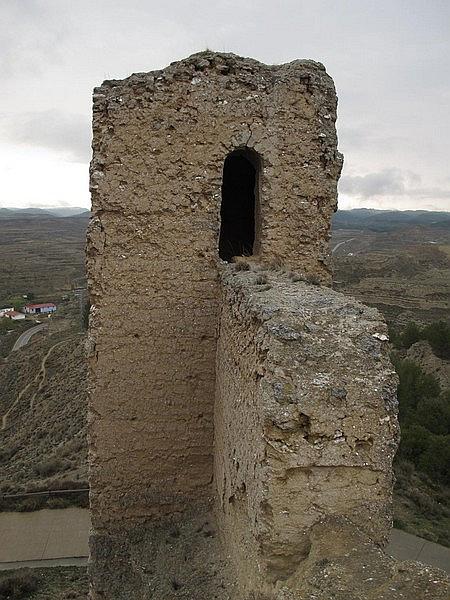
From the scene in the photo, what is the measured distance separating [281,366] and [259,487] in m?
0.85

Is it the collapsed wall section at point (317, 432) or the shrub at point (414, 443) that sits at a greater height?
the collapsed wall section at point (317, 432)

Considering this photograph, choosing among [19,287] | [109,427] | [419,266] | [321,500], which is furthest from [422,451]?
[19,287]

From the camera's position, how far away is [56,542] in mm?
12398

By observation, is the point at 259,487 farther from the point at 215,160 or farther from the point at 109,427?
the point at 215,160

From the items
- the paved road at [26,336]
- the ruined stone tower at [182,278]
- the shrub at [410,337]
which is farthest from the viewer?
the paved road at [26,336]

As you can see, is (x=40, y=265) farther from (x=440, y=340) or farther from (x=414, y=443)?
(x=414, y=443)

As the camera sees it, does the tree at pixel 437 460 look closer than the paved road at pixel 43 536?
No

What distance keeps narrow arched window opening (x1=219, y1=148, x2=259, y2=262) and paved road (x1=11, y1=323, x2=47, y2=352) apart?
39.7 m

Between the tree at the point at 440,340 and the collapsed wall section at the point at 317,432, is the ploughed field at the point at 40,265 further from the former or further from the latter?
the collapsed wall section at the point at 317,432

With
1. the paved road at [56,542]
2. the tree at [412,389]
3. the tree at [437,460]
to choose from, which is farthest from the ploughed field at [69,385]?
the tree at [412,389]

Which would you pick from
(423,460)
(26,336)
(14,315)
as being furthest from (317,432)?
(14,315)

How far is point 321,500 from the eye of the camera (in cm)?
347

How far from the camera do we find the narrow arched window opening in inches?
302

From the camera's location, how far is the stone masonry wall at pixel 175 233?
541 centimetres
